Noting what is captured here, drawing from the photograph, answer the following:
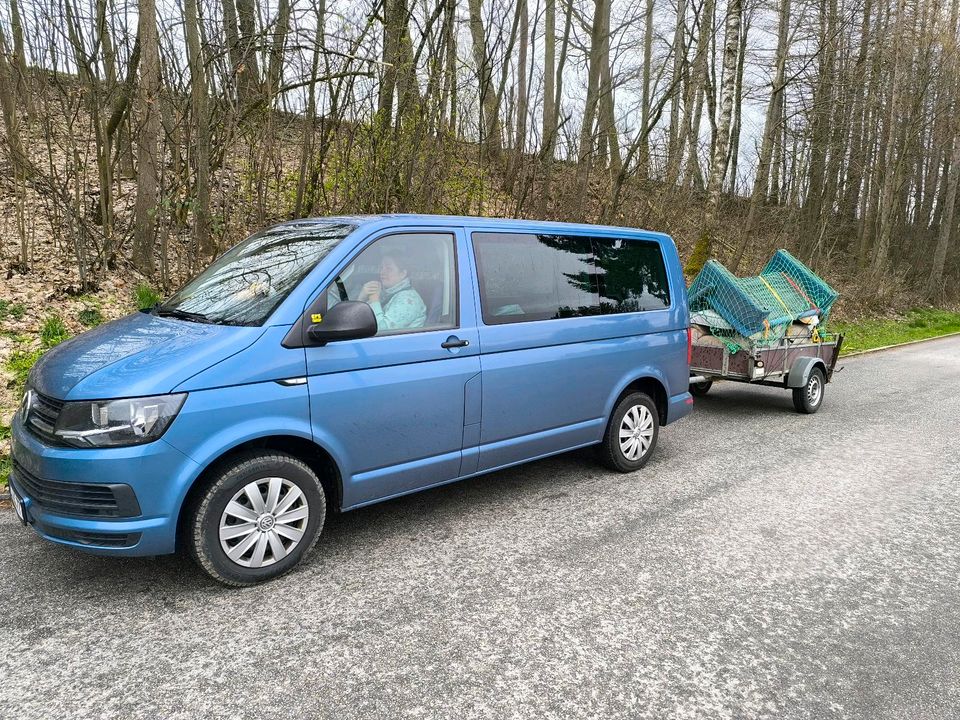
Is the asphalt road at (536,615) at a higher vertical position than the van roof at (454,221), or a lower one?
lower

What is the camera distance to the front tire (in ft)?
10.9

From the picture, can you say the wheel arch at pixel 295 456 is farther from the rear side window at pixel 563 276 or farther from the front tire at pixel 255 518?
the rear side window at pixel 563 276

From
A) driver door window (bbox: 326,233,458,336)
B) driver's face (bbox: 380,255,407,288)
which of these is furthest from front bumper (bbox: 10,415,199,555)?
driver's face (bbox: 380,255,407,288)

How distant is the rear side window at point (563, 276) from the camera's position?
4.53 meters

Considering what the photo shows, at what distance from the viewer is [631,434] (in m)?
5.64

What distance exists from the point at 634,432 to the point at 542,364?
1.42 m

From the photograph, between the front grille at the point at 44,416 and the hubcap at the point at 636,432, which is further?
the hubcap at the point at 636,432

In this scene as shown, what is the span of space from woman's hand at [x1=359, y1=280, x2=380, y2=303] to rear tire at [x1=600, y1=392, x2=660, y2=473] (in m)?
2.44

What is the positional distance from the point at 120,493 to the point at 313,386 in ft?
3.46

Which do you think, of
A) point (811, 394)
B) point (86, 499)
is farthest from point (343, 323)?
point (811, 394)

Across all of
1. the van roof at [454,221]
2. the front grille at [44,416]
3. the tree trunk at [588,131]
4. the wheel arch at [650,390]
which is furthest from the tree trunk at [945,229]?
the front grille at [44,416]

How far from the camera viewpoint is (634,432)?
5.66m

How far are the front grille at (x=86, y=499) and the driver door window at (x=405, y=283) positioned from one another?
1.42m

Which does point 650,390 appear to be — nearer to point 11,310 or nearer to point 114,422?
point 114,422
